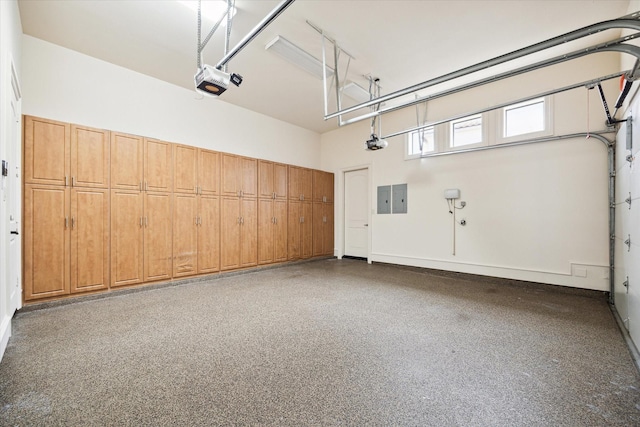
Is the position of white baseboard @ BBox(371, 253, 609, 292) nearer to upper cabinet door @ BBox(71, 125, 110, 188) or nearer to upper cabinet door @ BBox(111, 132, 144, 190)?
upper cabinet door @ BBox(111, 132, 144, 190)

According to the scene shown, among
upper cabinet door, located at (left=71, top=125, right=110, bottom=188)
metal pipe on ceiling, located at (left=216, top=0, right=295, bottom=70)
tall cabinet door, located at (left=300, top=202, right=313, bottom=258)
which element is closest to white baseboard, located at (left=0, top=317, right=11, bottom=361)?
upper cabinet door, located at (left=71, top=125, right=110, bottom=188)

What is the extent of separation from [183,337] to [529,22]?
507cm

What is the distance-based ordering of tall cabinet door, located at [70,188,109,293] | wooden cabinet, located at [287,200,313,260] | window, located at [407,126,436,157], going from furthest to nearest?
wooden cabinet, located at [287,200,313,260]
window, located at [407,126,436,157]
tall cabinet door, located at [70,188,109,293]

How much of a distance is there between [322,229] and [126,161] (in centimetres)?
437

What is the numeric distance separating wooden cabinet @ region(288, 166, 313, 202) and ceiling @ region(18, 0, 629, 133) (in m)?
2.28

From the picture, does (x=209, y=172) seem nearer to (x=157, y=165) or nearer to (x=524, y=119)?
(x=157, y=165)

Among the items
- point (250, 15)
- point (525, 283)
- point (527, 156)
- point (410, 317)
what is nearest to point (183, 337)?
point (410, 317)

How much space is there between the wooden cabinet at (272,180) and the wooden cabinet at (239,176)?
13 centimetres

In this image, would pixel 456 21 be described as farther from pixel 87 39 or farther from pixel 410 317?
pixel 87 39

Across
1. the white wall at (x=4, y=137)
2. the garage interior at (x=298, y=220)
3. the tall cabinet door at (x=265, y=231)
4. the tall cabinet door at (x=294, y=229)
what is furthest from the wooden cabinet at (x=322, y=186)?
the white wall at (x=4, y=137)

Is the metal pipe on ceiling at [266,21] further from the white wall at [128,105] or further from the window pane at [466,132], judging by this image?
the window pane at [466,132]

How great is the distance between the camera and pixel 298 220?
6.25 metres

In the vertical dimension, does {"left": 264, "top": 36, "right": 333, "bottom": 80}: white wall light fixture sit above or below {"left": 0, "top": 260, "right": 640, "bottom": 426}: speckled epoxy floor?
above

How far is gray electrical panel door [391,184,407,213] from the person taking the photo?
570 cm
